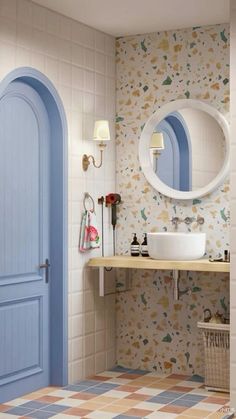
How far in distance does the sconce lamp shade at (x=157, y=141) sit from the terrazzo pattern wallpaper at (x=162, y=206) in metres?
0.15

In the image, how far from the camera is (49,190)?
5.70 m

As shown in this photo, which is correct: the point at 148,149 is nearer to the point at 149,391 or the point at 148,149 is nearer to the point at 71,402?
the point at 149,391

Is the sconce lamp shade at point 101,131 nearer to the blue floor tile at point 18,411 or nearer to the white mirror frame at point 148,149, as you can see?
the white mirror frame at point 148,149

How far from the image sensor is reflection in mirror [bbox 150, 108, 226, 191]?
5914 millimetres

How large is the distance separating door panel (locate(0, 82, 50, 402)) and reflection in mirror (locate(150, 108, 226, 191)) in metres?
1.00

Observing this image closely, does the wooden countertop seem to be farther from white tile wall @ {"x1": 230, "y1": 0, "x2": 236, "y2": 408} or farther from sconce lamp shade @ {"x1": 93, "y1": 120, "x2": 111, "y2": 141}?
sconce lamp shade @ {"x1": 93, "y1": 120, "x2": 111, "y2": 141}

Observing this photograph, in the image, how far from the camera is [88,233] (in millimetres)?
5941

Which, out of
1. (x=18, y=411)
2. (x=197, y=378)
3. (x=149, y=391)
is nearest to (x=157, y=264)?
(x=149, y=391)

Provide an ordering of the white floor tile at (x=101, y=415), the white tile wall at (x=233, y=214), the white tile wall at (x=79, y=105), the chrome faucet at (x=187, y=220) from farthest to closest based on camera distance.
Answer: the chrome faucet at (x=187, y=220) → the white tile wall at (x=79, y=105) → the white tile wall at (x=233, y=214) → the white floor tile at (x=101, y=415)

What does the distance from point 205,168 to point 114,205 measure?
34.2 inches

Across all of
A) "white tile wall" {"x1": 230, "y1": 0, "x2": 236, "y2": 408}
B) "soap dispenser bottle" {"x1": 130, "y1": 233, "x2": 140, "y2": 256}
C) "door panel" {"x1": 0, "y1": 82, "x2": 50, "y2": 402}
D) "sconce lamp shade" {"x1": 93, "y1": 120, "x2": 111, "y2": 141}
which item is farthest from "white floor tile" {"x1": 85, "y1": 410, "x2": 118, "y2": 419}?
"sconce lamp shade" {"x1": 93, "y1": 120, "x2": 111, "y2": 141}

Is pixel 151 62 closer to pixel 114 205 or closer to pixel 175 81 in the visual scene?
pixel 175 81

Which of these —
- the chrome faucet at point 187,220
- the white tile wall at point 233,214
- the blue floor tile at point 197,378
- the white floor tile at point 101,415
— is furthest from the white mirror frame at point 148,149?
the white floor tile at point 101,415

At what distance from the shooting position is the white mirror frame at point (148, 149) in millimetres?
5859
